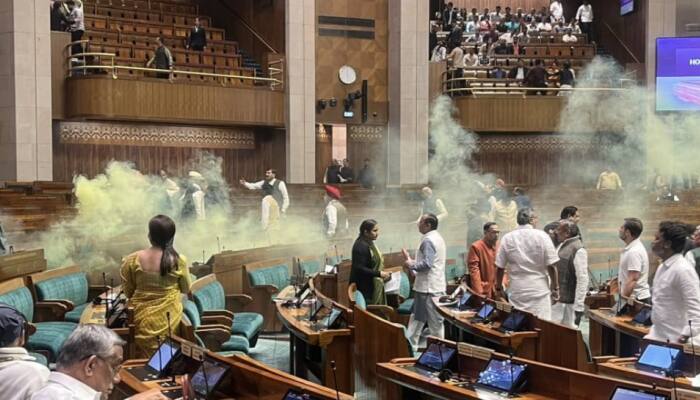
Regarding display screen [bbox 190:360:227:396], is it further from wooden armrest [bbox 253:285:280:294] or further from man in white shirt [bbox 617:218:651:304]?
wooden armrest [bbox 253:285:280:294]

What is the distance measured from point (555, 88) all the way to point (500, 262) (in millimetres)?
15448

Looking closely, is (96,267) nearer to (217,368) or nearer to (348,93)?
(217,368)

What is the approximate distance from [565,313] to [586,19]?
19.2 m

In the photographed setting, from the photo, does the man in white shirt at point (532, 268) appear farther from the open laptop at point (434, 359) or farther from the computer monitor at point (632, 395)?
the computer monitor at point (632, 395)

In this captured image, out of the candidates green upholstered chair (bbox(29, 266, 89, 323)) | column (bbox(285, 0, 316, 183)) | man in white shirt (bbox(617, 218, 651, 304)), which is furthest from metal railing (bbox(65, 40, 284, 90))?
man in white shirt (bbox(617, 218, 651, 304))

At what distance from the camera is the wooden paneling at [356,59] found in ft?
73.2

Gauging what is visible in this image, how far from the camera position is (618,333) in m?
7.59

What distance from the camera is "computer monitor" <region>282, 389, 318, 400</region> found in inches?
162

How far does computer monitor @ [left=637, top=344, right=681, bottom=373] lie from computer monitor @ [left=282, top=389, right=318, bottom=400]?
2.21m

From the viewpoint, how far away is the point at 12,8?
57.2ft

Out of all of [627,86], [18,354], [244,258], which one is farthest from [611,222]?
[18,354]

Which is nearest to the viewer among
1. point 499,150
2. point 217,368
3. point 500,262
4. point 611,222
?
point 217,368

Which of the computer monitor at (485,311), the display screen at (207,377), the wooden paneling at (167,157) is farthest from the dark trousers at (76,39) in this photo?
the display screen at (207,377)

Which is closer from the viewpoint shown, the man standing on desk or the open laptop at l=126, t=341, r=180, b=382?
the open laptop at l=126, t=341, r=180, b=382
